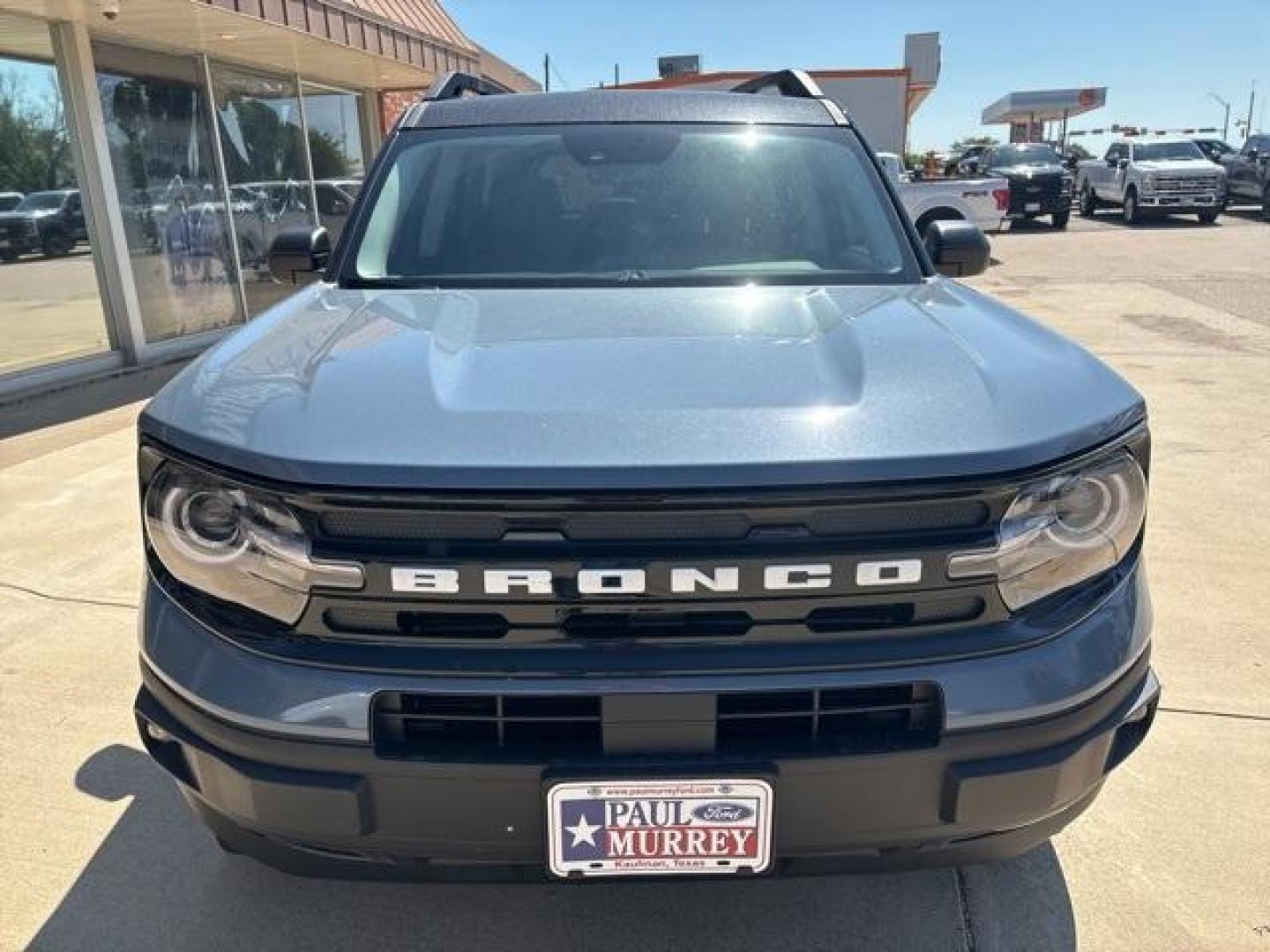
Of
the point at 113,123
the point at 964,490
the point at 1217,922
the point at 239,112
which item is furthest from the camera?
the point at 239,112

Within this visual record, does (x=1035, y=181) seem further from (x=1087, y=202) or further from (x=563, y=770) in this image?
(x=563, y=770)

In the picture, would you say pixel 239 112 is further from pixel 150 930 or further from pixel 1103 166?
pixel 1103 166

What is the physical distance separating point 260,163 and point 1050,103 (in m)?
57.2

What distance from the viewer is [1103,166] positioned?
2453 centimetres

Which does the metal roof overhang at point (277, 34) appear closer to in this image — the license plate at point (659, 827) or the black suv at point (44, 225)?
the black suv at point (44, 225)

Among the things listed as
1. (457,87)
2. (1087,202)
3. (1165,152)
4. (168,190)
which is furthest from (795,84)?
(1087,202)

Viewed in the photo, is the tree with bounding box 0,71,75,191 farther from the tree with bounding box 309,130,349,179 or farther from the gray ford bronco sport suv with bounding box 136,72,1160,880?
the gray ford bronco sport suv with bounding box 136,72,1160,880

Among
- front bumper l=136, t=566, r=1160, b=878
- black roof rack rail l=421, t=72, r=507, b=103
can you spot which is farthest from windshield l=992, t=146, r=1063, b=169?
front bumper l=136, t=566, r=1160, b=878

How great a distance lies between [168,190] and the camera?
9164 millimetres

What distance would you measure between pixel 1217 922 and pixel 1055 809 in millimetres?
821

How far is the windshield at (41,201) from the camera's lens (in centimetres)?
773

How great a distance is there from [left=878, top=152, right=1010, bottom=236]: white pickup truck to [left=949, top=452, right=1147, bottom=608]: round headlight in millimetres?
13393

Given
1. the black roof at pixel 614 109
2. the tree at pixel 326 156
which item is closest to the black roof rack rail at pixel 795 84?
the black roof at pixel 614 109

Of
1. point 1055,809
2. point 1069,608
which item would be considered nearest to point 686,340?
point 1069,608
